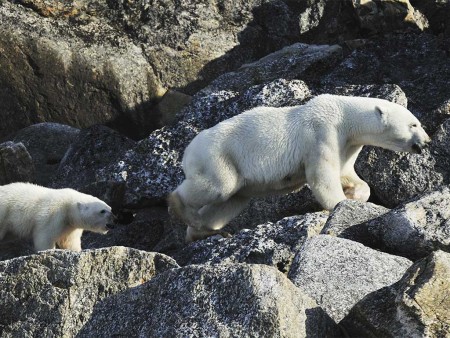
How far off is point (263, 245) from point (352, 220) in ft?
2.76

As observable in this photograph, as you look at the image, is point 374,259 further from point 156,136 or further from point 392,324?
point 156,136

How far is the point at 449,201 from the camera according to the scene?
29.9ft

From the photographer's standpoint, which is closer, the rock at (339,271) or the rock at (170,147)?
the rock at (339,271)

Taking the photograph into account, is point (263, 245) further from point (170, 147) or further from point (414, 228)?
point (170, 147)

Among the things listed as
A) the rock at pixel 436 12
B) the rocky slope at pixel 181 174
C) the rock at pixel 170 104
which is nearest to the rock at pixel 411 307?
the rocky slope at pixel 181 174

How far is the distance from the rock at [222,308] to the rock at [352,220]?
2.65 metres

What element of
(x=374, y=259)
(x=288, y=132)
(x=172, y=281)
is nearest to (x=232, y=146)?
(x=288, y=132)

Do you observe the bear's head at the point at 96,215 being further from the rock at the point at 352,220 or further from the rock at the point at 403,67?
the rock at the point at 352,220

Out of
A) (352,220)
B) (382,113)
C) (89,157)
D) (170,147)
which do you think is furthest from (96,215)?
(352,220)

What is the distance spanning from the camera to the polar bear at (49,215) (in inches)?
477

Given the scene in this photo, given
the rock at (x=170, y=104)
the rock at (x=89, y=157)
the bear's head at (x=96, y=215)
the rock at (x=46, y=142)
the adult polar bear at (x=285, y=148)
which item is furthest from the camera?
the rock at (x=170, y=104)

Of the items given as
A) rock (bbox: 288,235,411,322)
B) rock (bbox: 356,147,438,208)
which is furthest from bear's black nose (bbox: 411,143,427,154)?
rock (bbox: 288,235,411,322)

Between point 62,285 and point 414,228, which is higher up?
point 62,285

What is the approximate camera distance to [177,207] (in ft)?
39.4
